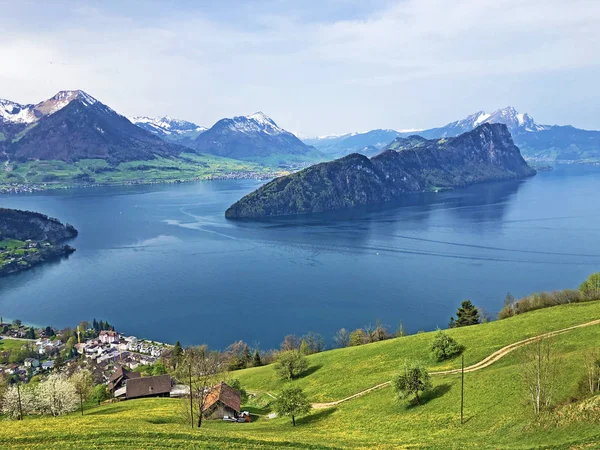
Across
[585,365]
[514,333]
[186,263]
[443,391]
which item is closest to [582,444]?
[585,365]

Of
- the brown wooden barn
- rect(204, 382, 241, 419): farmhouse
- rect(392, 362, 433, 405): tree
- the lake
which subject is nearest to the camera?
rect(392, 362, 433, 405): tree

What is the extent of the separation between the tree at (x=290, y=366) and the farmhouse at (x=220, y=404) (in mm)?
13869

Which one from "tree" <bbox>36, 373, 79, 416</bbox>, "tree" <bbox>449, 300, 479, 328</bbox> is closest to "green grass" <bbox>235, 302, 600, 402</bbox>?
"tree" <bbox>449, 300, 479, 328</bbox>

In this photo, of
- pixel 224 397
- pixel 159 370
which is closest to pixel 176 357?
pixel 159 370

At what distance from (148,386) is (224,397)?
73.2 feet

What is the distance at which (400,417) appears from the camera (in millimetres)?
41250

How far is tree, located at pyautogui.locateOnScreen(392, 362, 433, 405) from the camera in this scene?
43.3 m

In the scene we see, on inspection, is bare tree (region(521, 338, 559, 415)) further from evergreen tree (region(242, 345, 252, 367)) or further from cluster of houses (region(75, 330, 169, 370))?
cluster of houses (region(75, 330, 169, 370))

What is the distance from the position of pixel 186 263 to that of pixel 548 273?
134m

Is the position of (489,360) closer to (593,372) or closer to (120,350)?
(593,372)

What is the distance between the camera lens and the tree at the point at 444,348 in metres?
54.9

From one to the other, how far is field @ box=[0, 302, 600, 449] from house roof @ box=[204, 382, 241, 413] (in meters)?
3.68

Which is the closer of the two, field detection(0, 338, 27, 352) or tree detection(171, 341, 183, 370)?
tree detection(171, 341, 183, 370)

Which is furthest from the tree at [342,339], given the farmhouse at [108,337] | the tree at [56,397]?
the farmhouse at [108,337]
